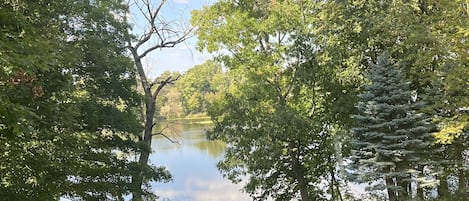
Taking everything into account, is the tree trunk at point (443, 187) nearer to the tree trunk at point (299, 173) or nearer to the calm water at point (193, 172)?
the tree trunk at point (299, 173)

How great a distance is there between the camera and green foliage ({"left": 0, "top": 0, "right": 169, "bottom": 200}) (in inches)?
136

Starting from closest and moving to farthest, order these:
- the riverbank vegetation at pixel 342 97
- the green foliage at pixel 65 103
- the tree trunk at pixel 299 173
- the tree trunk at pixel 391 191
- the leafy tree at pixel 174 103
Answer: the green foliage at pixel 65 103 < the riverbank vegetation at pixel 342 97 < the tree trunk at pixel 391 191 < the tree trunk at pixel 299 173 < the leafy tree at pixel 174 103

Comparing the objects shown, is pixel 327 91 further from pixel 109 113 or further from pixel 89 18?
pixel 89 18

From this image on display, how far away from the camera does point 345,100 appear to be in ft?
27.7

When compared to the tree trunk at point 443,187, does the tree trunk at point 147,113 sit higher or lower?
higher

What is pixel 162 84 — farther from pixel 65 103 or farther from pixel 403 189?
pixel 403 189

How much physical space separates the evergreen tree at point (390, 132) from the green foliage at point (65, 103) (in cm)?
469

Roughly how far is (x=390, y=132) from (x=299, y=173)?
2682mm

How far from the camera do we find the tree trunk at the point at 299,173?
895 centimetres

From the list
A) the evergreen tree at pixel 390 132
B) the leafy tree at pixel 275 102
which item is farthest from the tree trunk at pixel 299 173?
the evergreen tree at pixel 390 132

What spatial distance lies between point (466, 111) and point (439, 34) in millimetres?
1326

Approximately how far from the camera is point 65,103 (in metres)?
5.62

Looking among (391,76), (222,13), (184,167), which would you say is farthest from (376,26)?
(184,167)

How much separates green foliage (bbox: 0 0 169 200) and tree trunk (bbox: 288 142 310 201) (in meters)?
3.01
